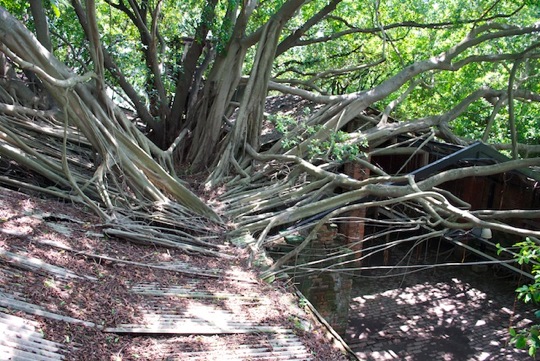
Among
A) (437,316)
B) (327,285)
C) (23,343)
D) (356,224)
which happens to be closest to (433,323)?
(437,316)

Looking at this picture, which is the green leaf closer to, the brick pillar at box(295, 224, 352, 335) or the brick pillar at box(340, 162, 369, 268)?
the brick pillar at box(295, 224, 352, 335)

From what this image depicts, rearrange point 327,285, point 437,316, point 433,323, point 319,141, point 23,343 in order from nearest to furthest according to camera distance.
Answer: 1. point 23,343
2. point 319,141
3. point 327,285
4. point 433,323
5. point 437,316

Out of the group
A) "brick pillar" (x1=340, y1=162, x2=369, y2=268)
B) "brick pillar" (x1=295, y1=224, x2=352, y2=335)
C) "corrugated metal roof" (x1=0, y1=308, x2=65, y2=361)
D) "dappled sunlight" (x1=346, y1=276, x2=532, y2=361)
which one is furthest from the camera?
"brick pillar" (x1=340, y1=162, x2=369, y2=268)

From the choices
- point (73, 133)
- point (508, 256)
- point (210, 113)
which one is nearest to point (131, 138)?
point (73, 133)

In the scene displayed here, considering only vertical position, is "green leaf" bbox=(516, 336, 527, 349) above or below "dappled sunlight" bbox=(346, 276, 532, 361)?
above

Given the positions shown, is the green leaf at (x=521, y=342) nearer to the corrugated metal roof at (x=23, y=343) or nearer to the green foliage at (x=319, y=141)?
the corrugated metal roof at (x=23, y=343)

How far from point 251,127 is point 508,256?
257 inches

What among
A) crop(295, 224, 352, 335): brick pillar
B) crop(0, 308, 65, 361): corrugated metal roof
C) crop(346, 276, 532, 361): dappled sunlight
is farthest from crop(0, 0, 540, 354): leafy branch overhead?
crop(0, 308, 65, 361): corrugated metal roof

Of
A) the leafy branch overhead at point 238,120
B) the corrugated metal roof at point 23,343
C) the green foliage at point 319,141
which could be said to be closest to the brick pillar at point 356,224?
the leafy branch overhead at point 238,120

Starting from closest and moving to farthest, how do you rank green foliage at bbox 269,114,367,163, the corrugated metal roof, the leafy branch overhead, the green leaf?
the corrugated metal roof, the green leaf, the leafy branch overhead, green foliage at bbox 269,114,367,163

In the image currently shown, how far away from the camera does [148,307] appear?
370 cm

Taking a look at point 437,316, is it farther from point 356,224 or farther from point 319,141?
point 319,141

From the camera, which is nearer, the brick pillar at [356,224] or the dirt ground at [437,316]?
the dirt ground at [437,316]

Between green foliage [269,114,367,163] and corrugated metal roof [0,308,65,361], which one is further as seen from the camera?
green foliage [269,114,367,163]
